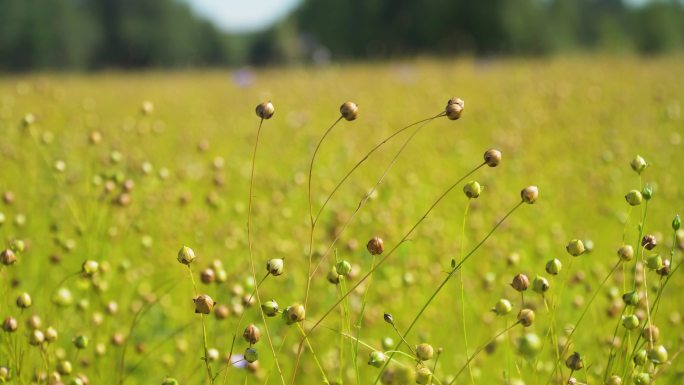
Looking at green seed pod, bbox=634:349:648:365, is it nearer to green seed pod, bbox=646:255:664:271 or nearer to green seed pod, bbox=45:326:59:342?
green seed pod, bbox=646:255:664:271

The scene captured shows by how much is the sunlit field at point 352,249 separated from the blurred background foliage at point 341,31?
11.1 feet

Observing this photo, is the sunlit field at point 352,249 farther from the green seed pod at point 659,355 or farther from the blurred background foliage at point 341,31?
the blurred background foliage at point 341,31

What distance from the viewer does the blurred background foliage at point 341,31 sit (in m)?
18.8

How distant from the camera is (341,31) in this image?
2219cm

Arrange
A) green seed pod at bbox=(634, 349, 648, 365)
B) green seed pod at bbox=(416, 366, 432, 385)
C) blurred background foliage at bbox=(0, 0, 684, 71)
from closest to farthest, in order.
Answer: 1. green seed pod at bbox=(416, 366, 432, 385)
2. green seed pod at bbox=(634, 349, 648, 365)
3. blurred background foliage at bbox=(0, 0, 684, 71)

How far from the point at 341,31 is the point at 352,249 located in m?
21.2

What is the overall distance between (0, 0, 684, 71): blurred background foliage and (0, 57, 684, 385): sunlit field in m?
3.37

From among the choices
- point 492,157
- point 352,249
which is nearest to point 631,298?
point 492,157

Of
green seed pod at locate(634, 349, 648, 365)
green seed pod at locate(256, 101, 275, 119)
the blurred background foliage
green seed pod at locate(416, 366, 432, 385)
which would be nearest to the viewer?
green seed pod at locate(416, 366, 432, 385)

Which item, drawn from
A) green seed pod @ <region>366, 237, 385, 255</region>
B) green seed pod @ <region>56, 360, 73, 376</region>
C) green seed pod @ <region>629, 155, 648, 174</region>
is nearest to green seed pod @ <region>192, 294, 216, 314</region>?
green seed pod @ <region>366, 237, 385, 255</region>

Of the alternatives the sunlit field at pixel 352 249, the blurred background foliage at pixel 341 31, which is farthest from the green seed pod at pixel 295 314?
the blurred background foliage at pixel 341 31

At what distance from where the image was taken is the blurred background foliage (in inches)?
741

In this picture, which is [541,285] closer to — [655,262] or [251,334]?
[655,262]

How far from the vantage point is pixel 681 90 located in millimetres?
4867
